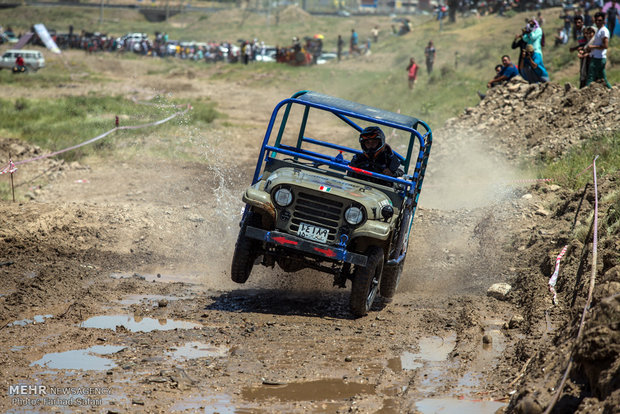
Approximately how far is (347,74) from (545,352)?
102 feet

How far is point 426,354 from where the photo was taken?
6.25 m

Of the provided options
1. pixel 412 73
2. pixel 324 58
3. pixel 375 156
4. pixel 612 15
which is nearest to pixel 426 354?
pixel 375 156

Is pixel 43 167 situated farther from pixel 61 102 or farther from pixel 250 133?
pixel 61 102

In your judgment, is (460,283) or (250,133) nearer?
(460,283)

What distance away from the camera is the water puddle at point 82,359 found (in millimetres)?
5457

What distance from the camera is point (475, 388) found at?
5.36m

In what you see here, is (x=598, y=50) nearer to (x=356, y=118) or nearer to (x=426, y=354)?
(x=356, y=118)

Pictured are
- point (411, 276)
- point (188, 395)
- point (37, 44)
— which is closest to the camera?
point (188, 395)

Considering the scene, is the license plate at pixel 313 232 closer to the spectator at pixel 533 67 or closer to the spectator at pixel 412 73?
the spectator at pixel 533 67

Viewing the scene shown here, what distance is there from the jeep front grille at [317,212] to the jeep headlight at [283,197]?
61 mm

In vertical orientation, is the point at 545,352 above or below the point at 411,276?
above

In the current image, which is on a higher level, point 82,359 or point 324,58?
point 324,58

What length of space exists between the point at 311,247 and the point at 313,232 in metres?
0.19

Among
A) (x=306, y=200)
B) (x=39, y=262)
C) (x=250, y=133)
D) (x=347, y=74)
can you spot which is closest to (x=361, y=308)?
(x=306, y=200)
